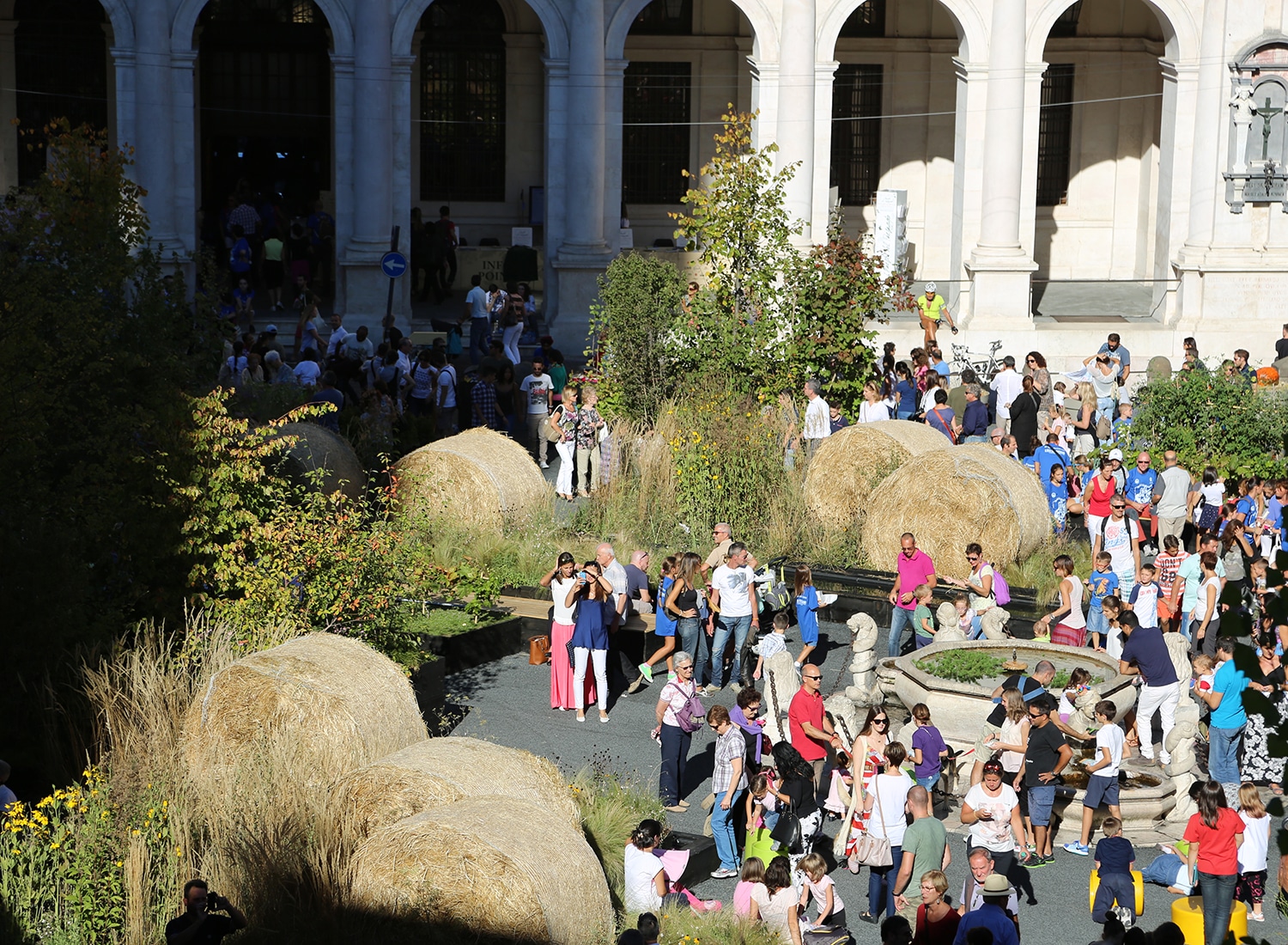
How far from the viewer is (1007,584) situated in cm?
1750

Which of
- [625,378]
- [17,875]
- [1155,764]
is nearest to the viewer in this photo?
[17,875]

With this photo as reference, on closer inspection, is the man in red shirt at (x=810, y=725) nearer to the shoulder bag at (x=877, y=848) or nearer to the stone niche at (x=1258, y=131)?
the shoulder bag at (x=877, y=848)

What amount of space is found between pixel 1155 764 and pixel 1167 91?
1974 cm

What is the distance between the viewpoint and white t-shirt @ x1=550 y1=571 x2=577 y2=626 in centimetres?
1517

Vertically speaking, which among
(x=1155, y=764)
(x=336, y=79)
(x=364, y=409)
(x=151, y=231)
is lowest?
(x=1155, y=764)

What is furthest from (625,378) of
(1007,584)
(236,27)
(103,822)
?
(236,27)

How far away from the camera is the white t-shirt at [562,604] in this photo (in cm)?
1517

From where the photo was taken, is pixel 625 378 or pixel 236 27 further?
pixel 236 27

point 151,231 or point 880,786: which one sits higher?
point 151,231

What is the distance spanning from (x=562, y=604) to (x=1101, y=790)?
15.5 ft

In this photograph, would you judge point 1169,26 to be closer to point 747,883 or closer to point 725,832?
point 725,832

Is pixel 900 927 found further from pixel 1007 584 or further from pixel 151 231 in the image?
pixel 151 231

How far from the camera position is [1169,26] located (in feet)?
99.9

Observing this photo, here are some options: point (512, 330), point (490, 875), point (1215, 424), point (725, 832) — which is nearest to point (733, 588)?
point (725, 832)
